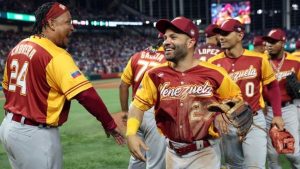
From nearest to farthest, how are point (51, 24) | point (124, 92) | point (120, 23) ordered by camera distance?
1. point (51, 24)
2. point (124, 92)
3. point (120, 23)

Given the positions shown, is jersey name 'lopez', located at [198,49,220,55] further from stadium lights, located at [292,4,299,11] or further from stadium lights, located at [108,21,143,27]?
stadium lights, located at [292,4,299,11]

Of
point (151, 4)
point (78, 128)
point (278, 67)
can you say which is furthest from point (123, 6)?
point (278, 67)

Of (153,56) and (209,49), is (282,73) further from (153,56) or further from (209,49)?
Answer: (153,56)

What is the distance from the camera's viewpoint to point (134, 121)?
3.44 meters

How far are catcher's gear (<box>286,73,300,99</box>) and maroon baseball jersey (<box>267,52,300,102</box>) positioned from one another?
6 centimetres

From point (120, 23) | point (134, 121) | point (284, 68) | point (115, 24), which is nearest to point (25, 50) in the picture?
point (134, 121)

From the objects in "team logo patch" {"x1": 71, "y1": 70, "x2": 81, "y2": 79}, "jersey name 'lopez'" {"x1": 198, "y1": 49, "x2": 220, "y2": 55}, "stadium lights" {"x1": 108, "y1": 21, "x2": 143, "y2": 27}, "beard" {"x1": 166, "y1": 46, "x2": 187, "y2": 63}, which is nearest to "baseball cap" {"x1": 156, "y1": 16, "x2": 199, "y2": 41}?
"beard" {"x1": 166, "y1": 46, "x2": 187, "y2": 63}

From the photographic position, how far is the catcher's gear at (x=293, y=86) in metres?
5.85

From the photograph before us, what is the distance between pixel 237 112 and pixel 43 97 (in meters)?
1.58

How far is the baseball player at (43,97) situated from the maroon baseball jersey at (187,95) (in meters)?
0.44

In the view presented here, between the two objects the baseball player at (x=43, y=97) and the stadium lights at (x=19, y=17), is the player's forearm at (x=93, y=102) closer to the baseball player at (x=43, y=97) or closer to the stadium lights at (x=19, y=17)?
the baseball player at (x=43, y=97)

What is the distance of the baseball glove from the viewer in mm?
3348

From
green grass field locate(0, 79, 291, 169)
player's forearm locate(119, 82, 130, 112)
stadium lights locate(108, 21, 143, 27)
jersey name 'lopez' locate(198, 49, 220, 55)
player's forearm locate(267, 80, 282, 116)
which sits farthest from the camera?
stadium lights locate(108, 21, 143, 27)

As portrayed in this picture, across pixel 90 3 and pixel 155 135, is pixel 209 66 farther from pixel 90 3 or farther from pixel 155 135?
pixel 90 3
